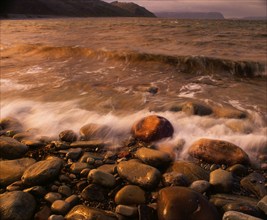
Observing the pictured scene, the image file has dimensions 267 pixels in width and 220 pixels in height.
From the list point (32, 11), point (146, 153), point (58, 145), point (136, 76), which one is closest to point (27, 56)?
point (136, 76)

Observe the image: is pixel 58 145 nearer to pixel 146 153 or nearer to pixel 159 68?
pixel 146 153

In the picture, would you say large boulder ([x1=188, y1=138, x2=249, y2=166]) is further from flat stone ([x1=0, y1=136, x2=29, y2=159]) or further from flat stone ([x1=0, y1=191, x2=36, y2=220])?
flat stone ([x1=0, y1=136, x2=29, y2=159])

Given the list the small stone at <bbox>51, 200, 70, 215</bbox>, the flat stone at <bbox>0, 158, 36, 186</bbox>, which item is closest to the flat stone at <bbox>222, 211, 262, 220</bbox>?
the small stone at <bbox>51, 200, 70, 215</bbox>

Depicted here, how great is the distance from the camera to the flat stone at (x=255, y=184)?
115 inches

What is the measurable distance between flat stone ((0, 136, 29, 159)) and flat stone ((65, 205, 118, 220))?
1.49 meters

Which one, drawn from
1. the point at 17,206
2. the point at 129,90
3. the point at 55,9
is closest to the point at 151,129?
the point at 17,206

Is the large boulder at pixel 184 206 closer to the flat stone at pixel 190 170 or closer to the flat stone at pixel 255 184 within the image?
the flat stone at pixel 190 170

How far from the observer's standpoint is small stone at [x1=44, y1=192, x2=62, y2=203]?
2746mm

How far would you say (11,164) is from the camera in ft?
10.9

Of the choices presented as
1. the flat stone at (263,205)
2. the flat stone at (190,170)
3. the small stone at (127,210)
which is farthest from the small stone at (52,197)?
the flat stone at (263,205)

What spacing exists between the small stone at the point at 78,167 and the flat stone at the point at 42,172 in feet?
0.48

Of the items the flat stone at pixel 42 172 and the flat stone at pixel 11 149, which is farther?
the flat stone at pixel 11 149

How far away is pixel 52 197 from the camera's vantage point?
9.07 ft

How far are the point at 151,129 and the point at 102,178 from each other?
141cm
